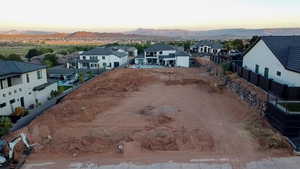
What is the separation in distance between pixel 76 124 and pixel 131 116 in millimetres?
3699

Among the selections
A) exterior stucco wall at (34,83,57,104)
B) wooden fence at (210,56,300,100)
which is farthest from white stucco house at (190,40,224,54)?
exterior stucco wall at (34,83,57,104)

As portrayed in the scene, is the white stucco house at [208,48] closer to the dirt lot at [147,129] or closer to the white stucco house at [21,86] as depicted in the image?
the dirt lot at [147,129]

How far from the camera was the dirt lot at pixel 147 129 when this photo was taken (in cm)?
1012

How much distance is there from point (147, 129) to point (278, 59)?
1335 cm

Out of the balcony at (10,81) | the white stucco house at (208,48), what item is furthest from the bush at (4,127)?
the white stucco house at (208,48)

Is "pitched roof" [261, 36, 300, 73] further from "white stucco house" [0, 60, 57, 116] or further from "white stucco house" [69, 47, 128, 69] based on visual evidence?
"white stucco house" [69, 47, 128, 69]

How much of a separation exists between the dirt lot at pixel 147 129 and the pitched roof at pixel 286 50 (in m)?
4.84

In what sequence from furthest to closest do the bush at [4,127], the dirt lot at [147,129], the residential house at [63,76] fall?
the residential house at [63,76] < the bush at [4,127] < the dirt lot at [147,129]

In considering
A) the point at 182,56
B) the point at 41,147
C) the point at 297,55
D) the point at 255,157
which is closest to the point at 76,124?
the point at 41,147

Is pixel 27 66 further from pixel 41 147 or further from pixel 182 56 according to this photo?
pixel 182 56

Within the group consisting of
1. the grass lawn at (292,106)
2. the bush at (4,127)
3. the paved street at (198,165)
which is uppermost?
the grass lawn at (292,106)

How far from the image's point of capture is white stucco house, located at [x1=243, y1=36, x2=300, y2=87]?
55.4ft

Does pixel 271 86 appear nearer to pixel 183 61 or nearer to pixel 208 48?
pixel 183 61

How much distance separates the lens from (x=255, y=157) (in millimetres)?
9562
